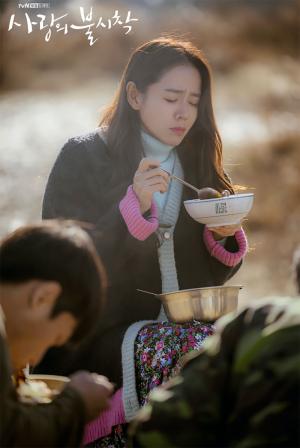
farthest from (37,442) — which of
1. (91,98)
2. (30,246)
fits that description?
(91,98)

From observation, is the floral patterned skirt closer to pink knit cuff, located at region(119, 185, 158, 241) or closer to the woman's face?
pink knit cuff, located at region(119, 185, 158, 241)

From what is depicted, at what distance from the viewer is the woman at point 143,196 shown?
4.10 metres

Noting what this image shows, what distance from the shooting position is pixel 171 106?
4336mm

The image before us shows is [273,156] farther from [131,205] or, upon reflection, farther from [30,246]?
[30,246]

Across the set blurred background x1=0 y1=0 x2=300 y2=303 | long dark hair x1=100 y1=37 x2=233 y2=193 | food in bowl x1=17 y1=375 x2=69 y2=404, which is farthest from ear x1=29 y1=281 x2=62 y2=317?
blurred background x1=0 y1=0 x2=300 y2=303

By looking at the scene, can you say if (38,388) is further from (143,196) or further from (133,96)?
(133,96)

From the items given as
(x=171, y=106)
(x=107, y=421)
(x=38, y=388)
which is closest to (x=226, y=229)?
(x=171, y=106)

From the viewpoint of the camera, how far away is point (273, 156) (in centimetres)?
1256

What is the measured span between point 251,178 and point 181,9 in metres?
4.64

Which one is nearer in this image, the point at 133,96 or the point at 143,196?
the point at 143,196

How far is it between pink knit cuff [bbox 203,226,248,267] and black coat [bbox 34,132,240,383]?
4cm

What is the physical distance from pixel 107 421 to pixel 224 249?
905 millimetres

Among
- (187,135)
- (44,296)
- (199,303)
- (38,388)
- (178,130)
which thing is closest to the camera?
(44,296)

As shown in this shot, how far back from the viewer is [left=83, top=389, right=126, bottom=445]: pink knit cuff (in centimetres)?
392
